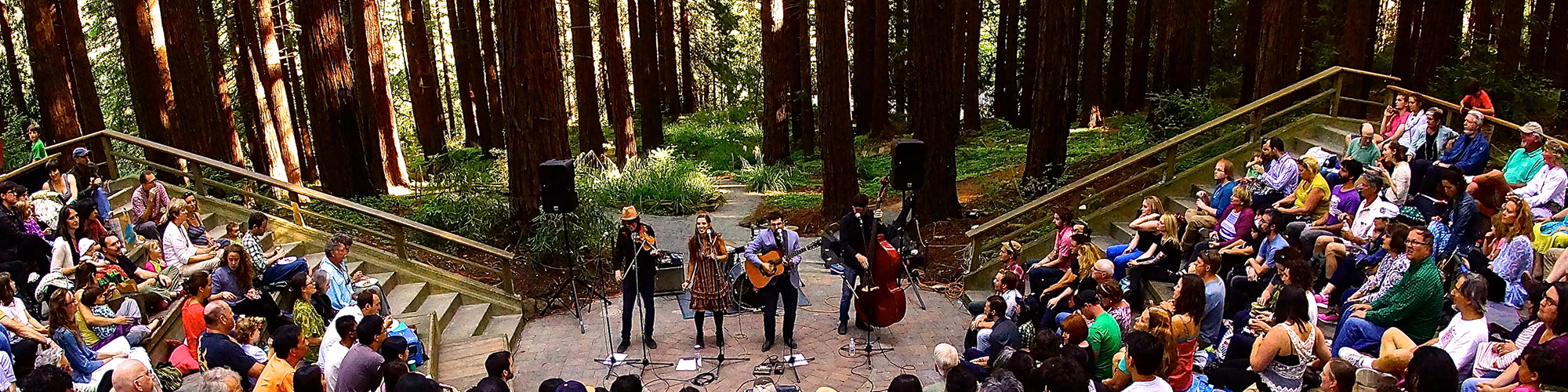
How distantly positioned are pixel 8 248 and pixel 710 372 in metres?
5.49

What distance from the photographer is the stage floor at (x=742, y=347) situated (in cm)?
768

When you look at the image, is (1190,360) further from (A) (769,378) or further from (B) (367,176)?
(B) (367,176)

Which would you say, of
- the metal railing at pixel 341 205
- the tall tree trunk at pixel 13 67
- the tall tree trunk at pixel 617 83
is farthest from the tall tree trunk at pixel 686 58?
the metal railing at pixel 341 205

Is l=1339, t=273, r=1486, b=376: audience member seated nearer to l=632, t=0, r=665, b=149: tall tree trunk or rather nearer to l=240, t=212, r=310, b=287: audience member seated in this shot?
l=240, t=212, r=310, b=287: audience member seated

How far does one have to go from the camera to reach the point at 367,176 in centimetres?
1520

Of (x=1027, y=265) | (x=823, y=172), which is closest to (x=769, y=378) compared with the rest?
(x=1027, y=265)

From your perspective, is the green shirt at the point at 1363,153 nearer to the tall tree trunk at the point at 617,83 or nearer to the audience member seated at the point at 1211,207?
the audience member seated at the point at 1211,207

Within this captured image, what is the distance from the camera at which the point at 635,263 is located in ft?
25.9

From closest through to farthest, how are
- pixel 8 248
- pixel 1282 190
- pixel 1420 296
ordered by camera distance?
pixel 1420 296, pixel 8 248, pixel 1282 190

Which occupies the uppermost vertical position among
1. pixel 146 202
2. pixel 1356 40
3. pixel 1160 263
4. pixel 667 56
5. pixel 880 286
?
pixel 1356 40

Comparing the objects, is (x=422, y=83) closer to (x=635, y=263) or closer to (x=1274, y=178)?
(x=635, y=263)

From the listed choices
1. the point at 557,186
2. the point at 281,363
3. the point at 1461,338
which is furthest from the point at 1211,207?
the point at 281,363

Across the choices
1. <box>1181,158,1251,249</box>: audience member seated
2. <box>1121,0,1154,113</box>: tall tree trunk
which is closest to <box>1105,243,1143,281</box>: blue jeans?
Result: <box>1181,158,1251,249</box>: audience member seated

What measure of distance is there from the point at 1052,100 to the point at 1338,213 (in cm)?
476
